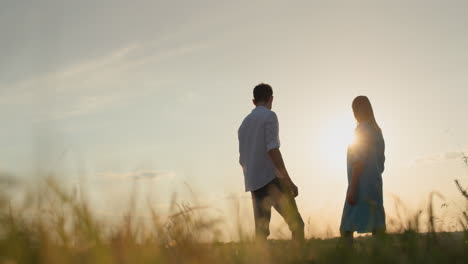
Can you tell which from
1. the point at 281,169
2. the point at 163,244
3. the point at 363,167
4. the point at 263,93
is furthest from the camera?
the point at 363,167

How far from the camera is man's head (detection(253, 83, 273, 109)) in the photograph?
7203 millimetres

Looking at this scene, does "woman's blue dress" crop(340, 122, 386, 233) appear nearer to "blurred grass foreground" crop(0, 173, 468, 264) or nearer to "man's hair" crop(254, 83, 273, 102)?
"man's hair" crop(254, 83, 273, 102)

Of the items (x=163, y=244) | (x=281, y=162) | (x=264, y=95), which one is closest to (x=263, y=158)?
(x=281, y=162)

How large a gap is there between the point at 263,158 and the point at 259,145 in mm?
172

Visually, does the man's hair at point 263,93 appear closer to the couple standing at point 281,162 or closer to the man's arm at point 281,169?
the couple standing at point 281,162

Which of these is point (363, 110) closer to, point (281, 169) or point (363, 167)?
point (363, 167)

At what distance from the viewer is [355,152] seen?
732 cm

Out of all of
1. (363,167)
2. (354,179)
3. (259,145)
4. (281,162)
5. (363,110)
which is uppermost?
(363,110)

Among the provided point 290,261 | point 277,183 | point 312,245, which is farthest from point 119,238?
point 277,183

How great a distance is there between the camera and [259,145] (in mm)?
7062

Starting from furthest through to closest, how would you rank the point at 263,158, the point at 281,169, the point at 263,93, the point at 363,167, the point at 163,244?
the point at 363,167 → the point at 263,93 → the point at 263,158 → the point at 281,169 → the point at 163,244

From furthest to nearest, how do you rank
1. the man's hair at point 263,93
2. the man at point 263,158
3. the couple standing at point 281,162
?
1. the man's hair at point 263,93
2. the couple standing at point 281,162
3. the man at point 263,158

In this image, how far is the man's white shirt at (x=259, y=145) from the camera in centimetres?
694

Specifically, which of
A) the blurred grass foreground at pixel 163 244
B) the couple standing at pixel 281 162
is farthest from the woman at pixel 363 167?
the blurred grass foreground at pixel 163 244
